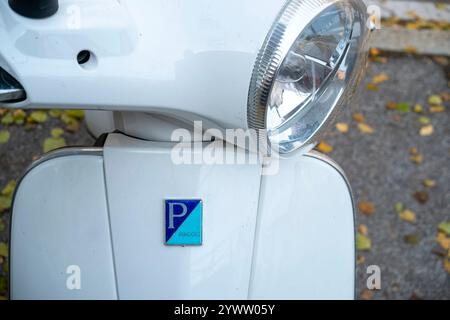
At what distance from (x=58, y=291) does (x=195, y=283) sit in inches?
12.1

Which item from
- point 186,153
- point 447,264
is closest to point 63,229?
point 186,153

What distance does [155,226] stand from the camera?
4.33 feet

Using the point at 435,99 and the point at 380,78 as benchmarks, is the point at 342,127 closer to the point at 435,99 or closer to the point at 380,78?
the point at 380,78

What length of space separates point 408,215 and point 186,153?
1.57 metres

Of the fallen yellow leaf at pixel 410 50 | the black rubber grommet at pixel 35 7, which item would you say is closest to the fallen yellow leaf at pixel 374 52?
the fallen yellow leaf at pixel 410 50

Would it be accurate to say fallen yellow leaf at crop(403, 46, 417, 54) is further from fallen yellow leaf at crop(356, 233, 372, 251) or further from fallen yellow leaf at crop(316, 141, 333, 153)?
fallen yellow leaf at crop(356, 233, 372, 251)

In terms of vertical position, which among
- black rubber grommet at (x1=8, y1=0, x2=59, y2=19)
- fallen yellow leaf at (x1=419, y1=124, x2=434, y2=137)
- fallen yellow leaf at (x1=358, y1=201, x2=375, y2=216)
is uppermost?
black rubber grommet at (x1=8, y1=0, x2=59, y2=19)

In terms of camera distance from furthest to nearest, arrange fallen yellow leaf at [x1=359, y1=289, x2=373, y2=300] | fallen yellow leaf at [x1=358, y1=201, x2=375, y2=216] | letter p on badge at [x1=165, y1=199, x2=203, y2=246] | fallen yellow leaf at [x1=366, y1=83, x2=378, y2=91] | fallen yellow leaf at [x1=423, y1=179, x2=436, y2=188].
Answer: fallen yellow leaf at [x1=366, y1=83, x2=378, y2=91]
fallen yellow leaf at [x1=423, y1=179, x2=436, y2=188]
fallen yellow leaf at [x1=358, y1=201, x2=375, y2=216]
fallen yellow leaf at [x1=359, y1=289, x2=373, y2=300]
letter p on badge at [x1=165, y1=199, x2=203, y2=246]

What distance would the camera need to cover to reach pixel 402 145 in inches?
114

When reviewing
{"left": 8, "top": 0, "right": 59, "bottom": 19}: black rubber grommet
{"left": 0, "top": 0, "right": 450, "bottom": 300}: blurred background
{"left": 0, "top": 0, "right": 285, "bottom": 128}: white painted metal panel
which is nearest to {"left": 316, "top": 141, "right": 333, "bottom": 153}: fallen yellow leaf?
{"left": 0, "top": 0, "right": 450, "bottom": 300}: blurred background

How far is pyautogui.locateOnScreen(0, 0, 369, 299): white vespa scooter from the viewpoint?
109 centimetres
